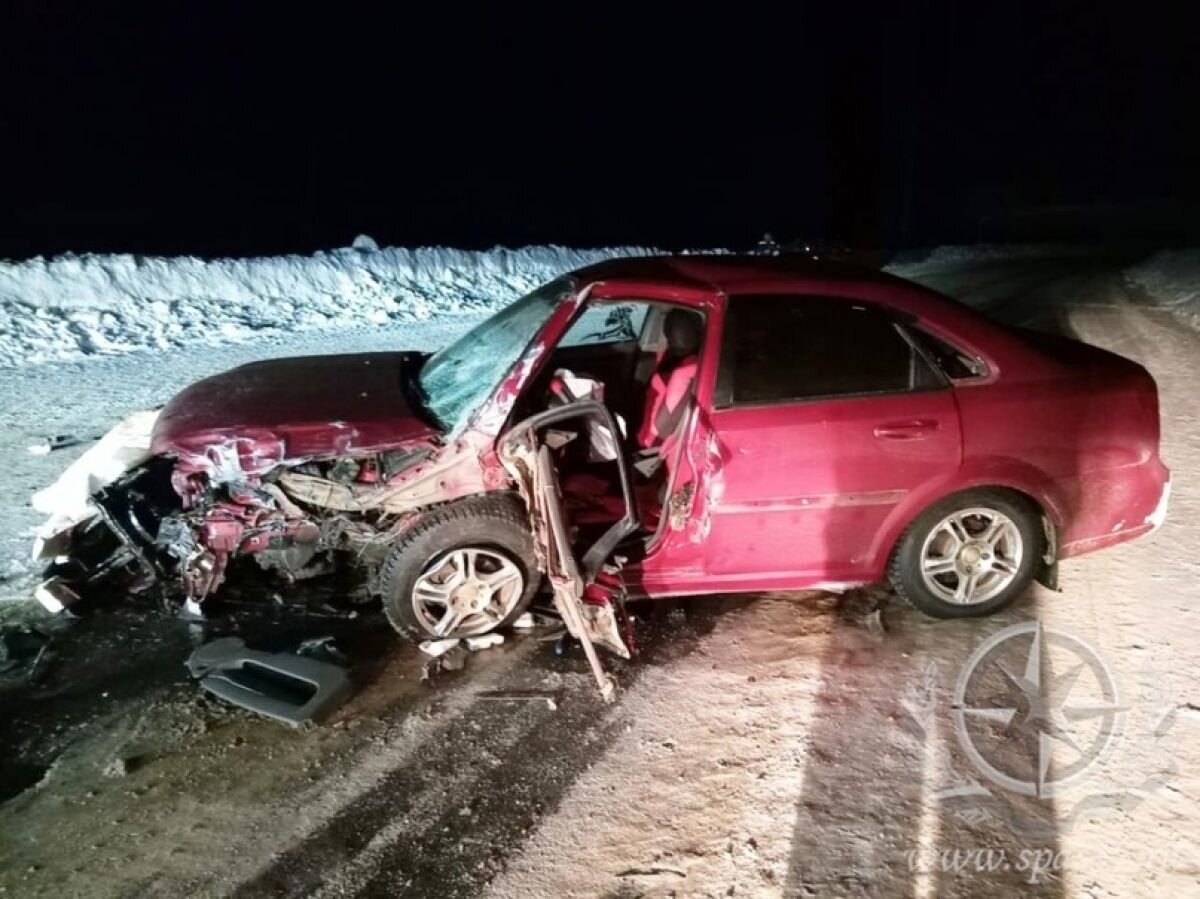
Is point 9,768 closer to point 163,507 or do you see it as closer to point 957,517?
point 163,507

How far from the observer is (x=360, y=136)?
1828 inches

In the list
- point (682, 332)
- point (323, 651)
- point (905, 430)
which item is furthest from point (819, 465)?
point (323, 651)

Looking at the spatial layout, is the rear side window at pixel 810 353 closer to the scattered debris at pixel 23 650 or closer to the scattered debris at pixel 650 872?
the scattered debris at pixel 650 872

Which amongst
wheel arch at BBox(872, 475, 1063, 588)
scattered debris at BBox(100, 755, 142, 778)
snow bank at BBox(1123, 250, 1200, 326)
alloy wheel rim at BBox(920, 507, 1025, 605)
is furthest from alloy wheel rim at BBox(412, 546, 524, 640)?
snow bank at BBox(1123, 250, 1200, 326)

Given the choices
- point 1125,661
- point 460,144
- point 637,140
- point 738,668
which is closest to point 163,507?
point 738,668

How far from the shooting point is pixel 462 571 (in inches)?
152

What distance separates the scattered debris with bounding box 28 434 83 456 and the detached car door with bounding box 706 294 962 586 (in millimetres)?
4912

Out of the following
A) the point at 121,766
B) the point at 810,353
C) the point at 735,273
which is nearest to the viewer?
the point at 121,766

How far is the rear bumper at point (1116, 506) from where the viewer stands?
4.00 metres

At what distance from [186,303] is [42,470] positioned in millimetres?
4794

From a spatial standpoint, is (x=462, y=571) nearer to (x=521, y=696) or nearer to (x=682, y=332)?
(x=521, y=696)

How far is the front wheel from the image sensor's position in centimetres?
391

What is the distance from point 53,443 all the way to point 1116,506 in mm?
6605

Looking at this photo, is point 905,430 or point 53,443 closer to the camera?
point 905,430
